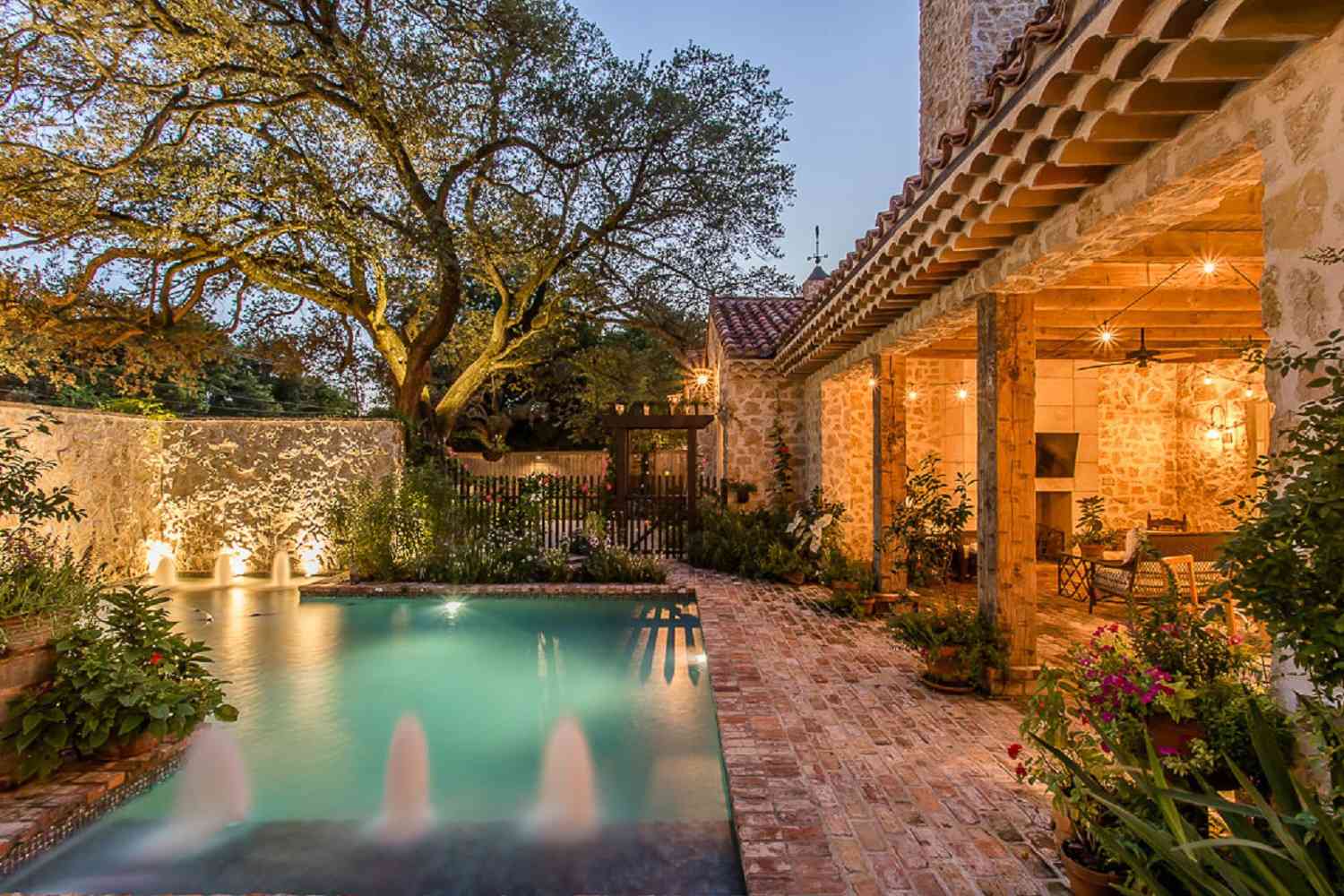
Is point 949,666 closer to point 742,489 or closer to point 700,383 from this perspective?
point 742,489

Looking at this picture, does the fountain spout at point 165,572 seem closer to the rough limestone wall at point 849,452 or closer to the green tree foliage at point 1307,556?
the rough limestone wall at point 849,452

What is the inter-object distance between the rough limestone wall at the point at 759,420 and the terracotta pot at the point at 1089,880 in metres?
9.47

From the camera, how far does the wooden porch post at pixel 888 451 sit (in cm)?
763

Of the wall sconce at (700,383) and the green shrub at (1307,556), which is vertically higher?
the wall sconce at (700,383)

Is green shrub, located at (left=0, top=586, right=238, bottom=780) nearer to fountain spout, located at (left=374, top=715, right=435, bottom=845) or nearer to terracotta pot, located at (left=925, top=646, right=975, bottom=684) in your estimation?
fountain spout, located at (left=374, top=715, right=435, bottom=845)

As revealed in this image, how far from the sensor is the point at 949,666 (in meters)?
5.14

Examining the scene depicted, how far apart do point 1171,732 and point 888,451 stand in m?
5.00

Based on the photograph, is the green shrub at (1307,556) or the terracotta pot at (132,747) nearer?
the green shrub at (1307,556)

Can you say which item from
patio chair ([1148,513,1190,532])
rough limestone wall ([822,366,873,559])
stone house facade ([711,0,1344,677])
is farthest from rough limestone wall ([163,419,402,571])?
patio chair ([1148,513,1190,532])

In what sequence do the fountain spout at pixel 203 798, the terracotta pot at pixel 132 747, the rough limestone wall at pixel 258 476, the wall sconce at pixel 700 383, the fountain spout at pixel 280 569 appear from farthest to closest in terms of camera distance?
the wall sconce at pixel 700 383, the rough limestone wall at pixel 258 476, the fountain spout at pixel 280 569, the terracotta pot at pixel 132 747, the fountain spout at pixel 203 798

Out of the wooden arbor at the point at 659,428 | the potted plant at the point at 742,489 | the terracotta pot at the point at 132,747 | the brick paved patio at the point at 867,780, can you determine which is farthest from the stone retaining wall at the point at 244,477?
the brick paved patio at the point at 867,780

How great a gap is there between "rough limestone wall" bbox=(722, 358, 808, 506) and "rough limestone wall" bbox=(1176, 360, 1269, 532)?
18.4ft

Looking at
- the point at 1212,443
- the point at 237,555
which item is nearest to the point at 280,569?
the point at 237,555

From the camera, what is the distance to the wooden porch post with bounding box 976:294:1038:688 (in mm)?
4910
